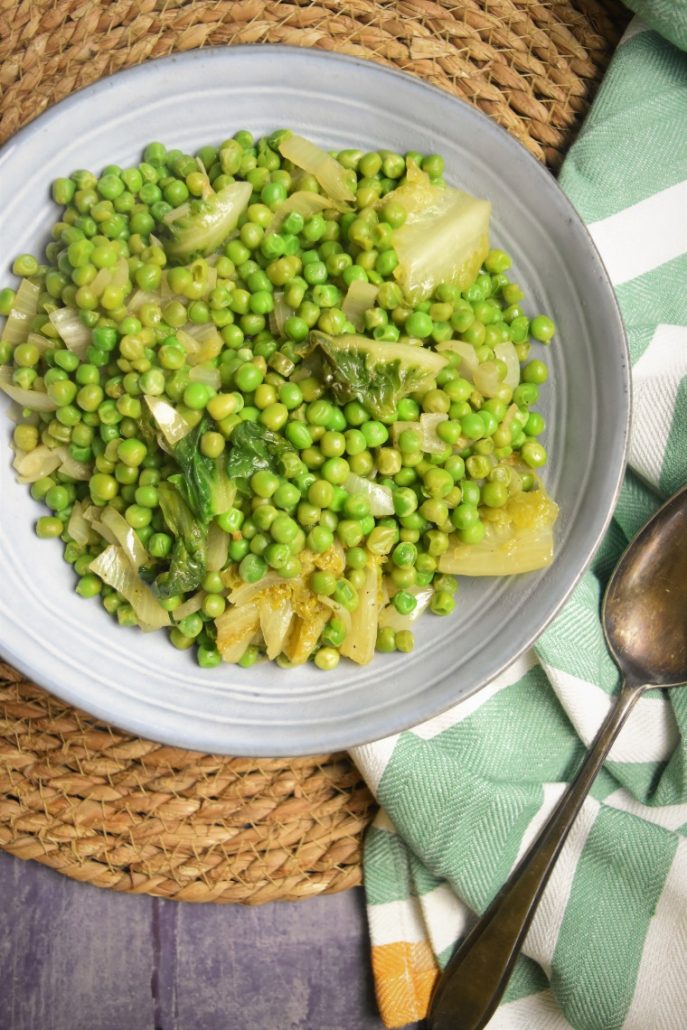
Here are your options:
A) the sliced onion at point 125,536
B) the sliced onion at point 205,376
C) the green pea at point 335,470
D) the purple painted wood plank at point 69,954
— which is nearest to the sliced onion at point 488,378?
the green pea at point 335,470

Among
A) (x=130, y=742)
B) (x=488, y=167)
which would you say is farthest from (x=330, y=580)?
(x=488, y=167)

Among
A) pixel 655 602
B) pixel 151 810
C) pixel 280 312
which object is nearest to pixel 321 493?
pixel 280 312

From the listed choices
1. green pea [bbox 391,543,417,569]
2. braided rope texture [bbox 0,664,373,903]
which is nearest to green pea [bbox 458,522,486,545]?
green pea [bbox 391,543,417,569]

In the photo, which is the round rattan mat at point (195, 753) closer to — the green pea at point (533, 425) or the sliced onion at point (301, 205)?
the sliced onion at point (301, 205)

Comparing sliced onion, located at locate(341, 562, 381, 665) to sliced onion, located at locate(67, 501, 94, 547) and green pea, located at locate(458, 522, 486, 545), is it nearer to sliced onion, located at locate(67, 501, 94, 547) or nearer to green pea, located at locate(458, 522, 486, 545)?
green pea, located at locate(458, 522, 486, 545)

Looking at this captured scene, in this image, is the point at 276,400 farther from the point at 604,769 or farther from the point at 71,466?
the point at 604,769

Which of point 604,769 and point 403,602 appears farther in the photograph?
point 604,769

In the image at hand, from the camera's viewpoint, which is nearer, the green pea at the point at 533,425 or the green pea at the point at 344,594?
the green pea at the point at 344,594

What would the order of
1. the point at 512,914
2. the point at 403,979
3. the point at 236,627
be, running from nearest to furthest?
1. the point at 236,627
2. the point at 512,914
3. the point at 403,979
